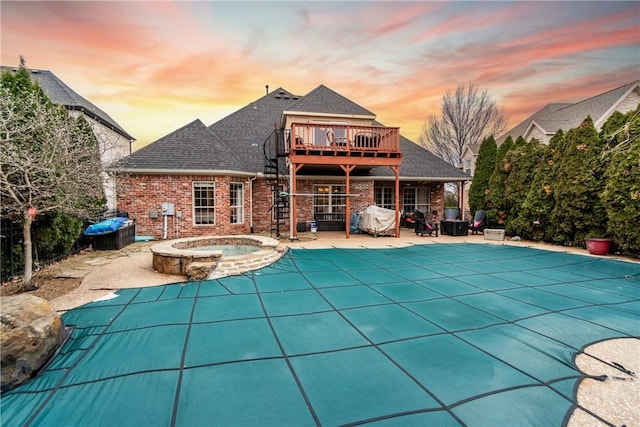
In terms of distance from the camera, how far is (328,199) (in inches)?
574

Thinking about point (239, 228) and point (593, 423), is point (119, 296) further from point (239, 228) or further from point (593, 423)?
point (239, 228)

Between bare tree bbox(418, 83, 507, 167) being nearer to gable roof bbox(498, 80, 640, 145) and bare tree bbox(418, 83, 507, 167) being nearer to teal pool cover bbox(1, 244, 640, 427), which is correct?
gable roof bbox(498, 80, 640, 145)

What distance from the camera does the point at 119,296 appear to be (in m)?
4.82

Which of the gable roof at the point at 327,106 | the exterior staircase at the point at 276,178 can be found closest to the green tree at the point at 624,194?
the gable roof at the point at 327,106

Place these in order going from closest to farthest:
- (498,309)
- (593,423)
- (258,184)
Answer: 1. (593,423)
2. (498,309)
3. (258,184)

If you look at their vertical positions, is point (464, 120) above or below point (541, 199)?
above

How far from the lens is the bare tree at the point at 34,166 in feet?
15.2

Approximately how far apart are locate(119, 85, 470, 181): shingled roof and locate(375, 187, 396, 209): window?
1.24 meters

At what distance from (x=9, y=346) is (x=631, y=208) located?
12.7m

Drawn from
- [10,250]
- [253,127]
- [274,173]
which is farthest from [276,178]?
[10,250]

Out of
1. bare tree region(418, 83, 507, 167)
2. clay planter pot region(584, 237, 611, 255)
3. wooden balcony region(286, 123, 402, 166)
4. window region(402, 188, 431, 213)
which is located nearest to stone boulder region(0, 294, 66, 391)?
wooden balcony region(286, 123, 402, 166)

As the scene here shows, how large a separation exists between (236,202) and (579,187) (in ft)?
41.5

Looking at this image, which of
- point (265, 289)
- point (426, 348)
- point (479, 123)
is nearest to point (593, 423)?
point (426, 348)

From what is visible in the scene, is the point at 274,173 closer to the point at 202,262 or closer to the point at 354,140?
the point at 354,140
